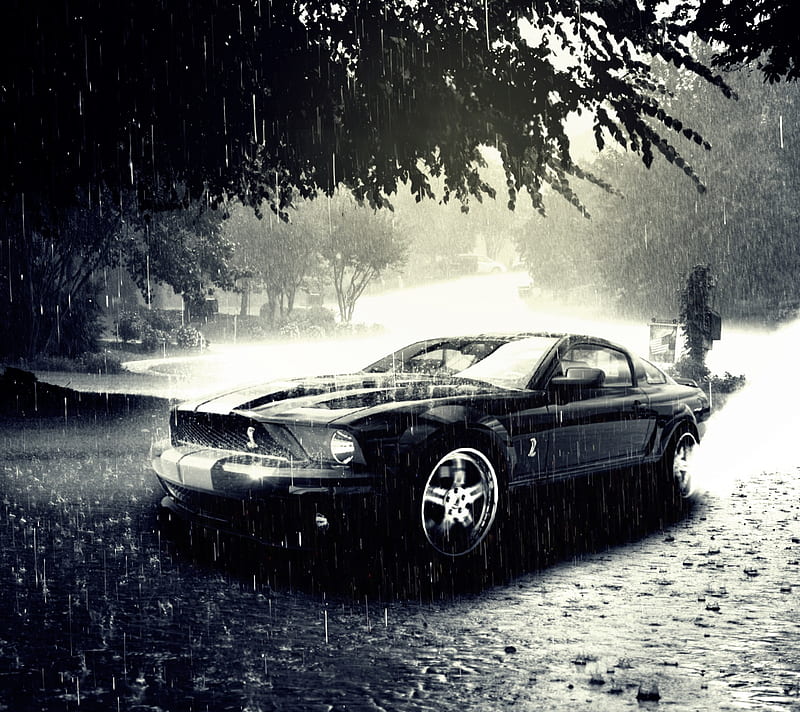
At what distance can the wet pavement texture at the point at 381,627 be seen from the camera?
3980 mm

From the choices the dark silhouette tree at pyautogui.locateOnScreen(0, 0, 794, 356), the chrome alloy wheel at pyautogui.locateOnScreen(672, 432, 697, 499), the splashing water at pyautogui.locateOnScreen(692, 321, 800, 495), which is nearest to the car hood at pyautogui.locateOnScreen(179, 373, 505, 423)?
the chrome alloy wheel at pyautogui.locateOnScreen(672, 432, 697, 499)

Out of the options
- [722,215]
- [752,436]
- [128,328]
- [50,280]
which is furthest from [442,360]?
[722,215]

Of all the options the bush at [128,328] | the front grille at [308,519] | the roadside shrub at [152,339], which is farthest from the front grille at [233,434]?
the bush at [128,328]

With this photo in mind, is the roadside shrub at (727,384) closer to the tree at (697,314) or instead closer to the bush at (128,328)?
the tree at (697,314)

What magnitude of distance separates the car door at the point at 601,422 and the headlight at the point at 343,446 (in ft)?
5.37

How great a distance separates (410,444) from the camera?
5.76m

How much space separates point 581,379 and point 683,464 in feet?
6.74

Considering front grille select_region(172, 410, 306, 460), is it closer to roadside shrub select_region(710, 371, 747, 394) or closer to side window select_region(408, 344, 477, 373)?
side window select_region(408, 344, 477, 373)

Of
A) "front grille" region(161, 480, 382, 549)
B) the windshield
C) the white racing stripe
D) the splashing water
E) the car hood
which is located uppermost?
the windshield

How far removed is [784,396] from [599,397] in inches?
549

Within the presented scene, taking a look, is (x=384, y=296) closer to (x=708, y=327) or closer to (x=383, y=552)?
(x=708, y=327)

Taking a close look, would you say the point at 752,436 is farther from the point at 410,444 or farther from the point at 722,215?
the point at 722,215

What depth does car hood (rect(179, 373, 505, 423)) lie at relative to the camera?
5.93 meters

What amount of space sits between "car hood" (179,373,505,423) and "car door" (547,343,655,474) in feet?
1.98
